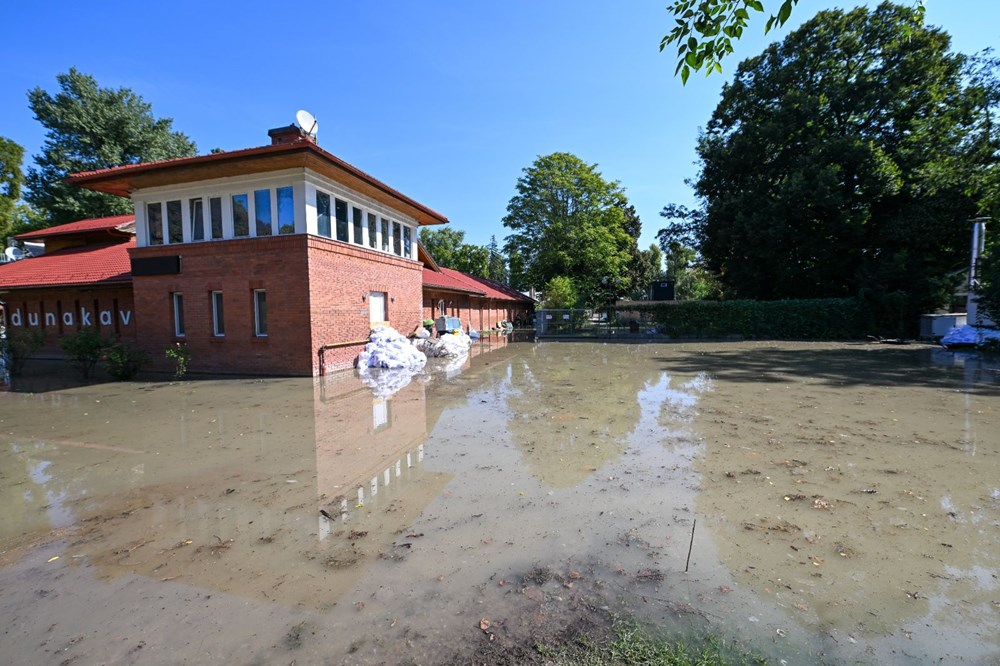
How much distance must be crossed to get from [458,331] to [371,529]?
18.2 m

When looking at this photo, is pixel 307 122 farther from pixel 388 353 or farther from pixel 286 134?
pixel 388 353

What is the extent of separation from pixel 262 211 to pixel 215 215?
1.74m

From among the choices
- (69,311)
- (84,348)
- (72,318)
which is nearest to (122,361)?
(84,348)

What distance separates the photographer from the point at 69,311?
17.0m

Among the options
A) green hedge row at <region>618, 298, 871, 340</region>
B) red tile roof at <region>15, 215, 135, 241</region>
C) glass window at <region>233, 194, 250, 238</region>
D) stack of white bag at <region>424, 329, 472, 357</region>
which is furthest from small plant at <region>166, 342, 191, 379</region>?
green hedge row at <region>618, 298, 871, 340</region>

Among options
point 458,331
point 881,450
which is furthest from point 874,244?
point 881,450

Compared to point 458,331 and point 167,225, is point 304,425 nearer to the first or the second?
point 167,225

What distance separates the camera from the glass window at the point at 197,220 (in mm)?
13383

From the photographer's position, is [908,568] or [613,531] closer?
[908,568]

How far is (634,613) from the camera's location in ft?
8.74

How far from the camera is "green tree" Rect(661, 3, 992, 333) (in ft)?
76.8

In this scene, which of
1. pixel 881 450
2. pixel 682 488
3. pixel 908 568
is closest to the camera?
pixel 908 568

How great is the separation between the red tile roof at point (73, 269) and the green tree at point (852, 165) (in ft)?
101

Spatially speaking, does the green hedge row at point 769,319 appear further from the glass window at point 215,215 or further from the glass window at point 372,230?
the glass window at point 215,215
